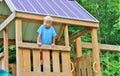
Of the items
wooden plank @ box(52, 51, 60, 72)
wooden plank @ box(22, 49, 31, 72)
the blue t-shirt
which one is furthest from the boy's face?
wooden plank @ box(22, 49, 31, 72)

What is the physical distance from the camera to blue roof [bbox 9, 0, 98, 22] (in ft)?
23.1

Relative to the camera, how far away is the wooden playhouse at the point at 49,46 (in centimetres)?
658

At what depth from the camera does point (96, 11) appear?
67.4 feet

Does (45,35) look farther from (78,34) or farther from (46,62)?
(78,34)

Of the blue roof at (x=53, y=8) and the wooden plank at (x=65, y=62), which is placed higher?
the blue roof at (x=53, y=8)

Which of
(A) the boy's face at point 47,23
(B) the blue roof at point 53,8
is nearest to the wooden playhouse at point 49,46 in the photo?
(B) the blue roof at point 53,8

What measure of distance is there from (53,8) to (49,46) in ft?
3.68

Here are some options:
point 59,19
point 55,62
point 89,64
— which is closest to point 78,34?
point 89,64

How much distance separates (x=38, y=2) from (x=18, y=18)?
46.4 inches

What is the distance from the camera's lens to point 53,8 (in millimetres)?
7543

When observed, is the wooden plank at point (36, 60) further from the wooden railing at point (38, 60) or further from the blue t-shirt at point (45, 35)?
the blue t-shirt at point (45, 35)

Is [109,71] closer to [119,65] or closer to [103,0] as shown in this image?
[119,65]

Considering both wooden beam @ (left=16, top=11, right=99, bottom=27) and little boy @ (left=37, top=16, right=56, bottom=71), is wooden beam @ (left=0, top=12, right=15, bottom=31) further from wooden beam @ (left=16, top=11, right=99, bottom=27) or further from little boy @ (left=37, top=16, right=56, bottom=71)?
little boy @ (left=37, top=16, right=56, bottom=71)

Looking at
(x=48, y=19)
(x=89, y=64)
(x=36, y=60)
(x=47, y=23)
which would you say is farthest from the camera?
(x=89, y=64)
